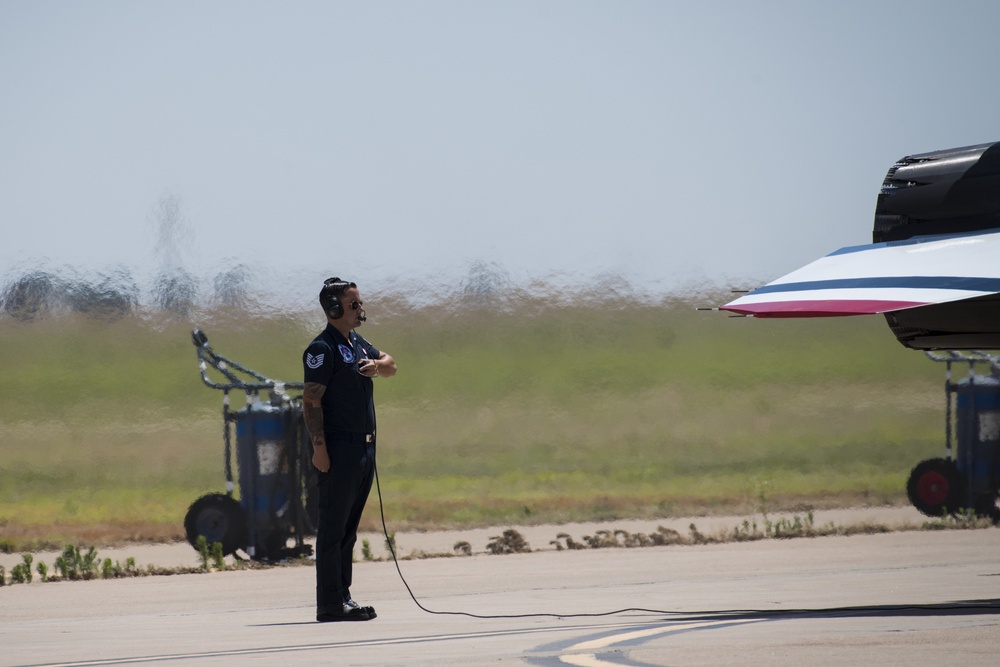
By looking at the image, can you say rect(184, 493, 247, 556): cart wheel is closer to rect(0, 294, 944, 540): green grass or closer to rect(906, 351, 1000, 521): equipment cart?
rect(0, 294, 944, 540): green grass

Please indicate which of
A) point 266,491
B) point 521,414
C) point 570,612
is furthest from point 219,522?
point 521,414

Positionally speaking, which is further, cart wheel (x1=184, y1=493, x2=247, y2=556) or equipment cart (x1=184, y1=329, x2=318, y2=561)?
cart wheel (x1=184, y1=493, x2=247, y2=556)

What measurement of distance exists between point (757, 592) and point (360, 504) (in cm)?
287

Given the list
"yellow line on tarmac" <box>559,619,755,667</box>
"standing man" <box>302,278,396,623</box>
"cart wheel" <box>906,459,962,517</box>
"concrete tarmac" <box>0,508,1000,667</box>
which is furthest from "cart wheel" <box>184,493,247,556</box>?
"cart wheel" <box>906,459,962,517</box>

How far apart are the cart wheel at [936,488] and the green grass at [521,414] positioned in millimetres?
2574

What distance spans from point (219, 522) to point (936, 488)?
26.3 ft

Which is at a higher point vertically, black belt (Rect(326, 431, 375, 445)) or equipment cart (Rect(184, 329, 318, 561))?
black belt (Rect(326, 431, 375, 445))

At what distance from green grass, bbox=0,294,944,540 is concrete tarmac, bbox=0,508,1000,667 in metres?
5.34

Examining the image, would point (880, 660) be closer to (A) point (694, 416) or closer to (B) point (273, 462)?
(B) point (273, 462)

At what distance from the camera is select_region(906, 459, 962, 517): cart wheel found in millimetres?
14719

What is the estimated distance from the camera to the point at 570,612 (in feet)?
25.2

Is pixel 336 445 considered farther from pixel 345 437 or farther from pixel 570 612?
pixel 570 612

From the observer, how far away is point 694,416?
18453 millimetres

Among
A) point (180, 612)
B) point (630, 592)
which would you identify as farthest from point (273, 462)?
point (630, 592)
